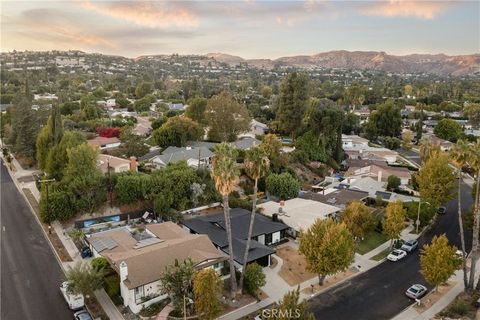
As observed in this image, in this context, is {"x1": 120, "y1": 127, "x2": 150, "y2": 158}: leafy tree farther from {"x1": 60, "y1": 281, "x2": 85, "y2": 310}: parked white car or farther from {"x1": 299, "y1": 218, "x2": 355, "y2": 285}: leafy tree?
{"x1": 299, "y1": 218, "x2": 355, "y2": 285}: leafy tree

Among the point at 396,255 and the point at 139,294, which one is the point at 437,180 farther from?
the point at 139,294

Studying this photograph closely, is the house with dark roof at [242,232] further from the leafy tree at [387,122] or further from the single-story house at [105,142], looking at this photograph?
the leafy tree at [387,122]

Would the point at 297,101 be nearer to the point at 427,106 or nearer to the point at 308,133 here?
the point at 308,133

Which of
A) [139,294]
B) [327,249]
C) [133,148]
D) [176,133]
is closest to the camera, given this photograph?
[139,294]

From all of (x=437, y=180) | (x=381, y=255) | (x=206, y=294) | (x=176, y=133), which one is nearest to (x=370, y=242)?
(x=381, y=255)

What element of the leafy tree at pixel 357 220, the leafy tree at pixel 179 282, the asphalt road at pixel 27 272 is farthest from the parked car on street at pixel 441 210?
the asphalt road at pixel 27 272

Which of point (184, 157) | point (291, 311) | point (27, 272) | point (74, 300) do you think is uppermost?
Result: point (184, 157)
